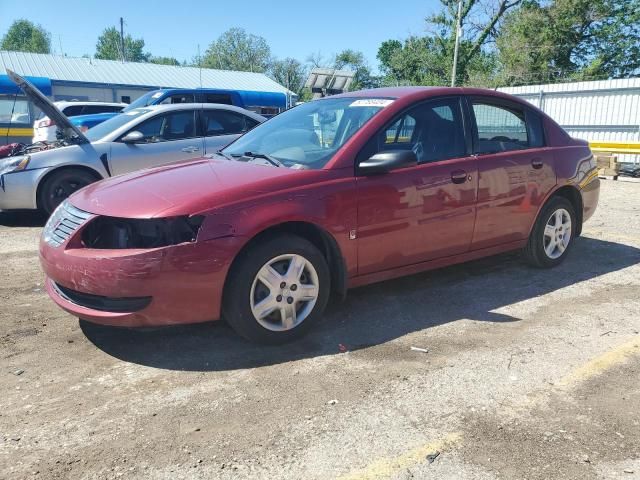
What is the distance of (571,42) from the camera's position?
32688 mm

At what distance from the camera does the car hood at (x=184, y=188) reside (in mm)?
3256

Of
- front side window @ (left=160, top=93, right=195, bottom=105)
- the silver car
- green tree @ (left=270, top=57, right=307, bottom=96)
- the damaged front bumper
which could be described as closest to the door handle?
the damaged front bumper

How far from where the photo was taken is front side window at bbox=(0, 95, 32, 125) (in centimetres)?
1623

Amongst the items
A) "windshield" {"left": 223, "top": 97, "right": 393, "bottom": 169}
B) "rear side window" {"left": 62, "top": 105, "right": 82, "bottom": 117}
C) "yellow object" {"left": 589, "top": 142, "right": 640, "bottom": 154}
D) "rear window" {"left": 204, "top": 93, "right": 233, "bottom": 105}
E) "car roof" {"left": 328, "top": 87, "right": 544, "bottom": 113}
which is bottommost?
"yellow object" {"left": 589, "top": 142, "right": 640, "bottom": 154}

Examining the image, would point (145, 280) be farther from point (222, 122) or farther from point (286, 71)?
point (286, 71)

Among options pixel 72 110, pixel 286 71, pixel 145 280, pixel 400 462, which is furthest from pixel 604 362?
pixel 286 71

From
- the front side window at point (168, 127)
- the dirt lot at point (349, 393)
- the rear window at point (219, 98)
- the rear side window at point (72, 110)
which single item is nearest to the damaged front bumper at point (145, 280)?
the dirt lot at point (349, 393)

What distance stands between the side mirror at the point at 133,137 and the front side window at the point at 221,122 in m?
0.99

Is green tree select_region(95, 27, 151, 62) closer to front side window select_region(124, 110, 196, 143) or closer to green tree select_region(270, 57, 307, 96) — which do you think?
green tree select_region(270, 57, 307, 96)

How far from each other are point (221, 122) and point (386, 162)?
17.3 feet

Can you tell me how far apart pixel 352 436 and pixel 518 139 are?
344 centimetres

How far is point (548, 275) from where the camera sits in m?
5.21

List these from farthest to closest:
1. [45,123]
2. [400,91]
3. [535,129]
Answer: [45,123] → [535,129] → [400,91]

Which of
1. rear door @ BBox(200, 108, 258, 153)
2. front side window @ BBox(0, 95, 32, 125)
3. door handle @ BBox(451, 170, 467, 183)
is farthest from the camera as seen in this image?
front side window @ BBox(0, 95, 32, 125)
